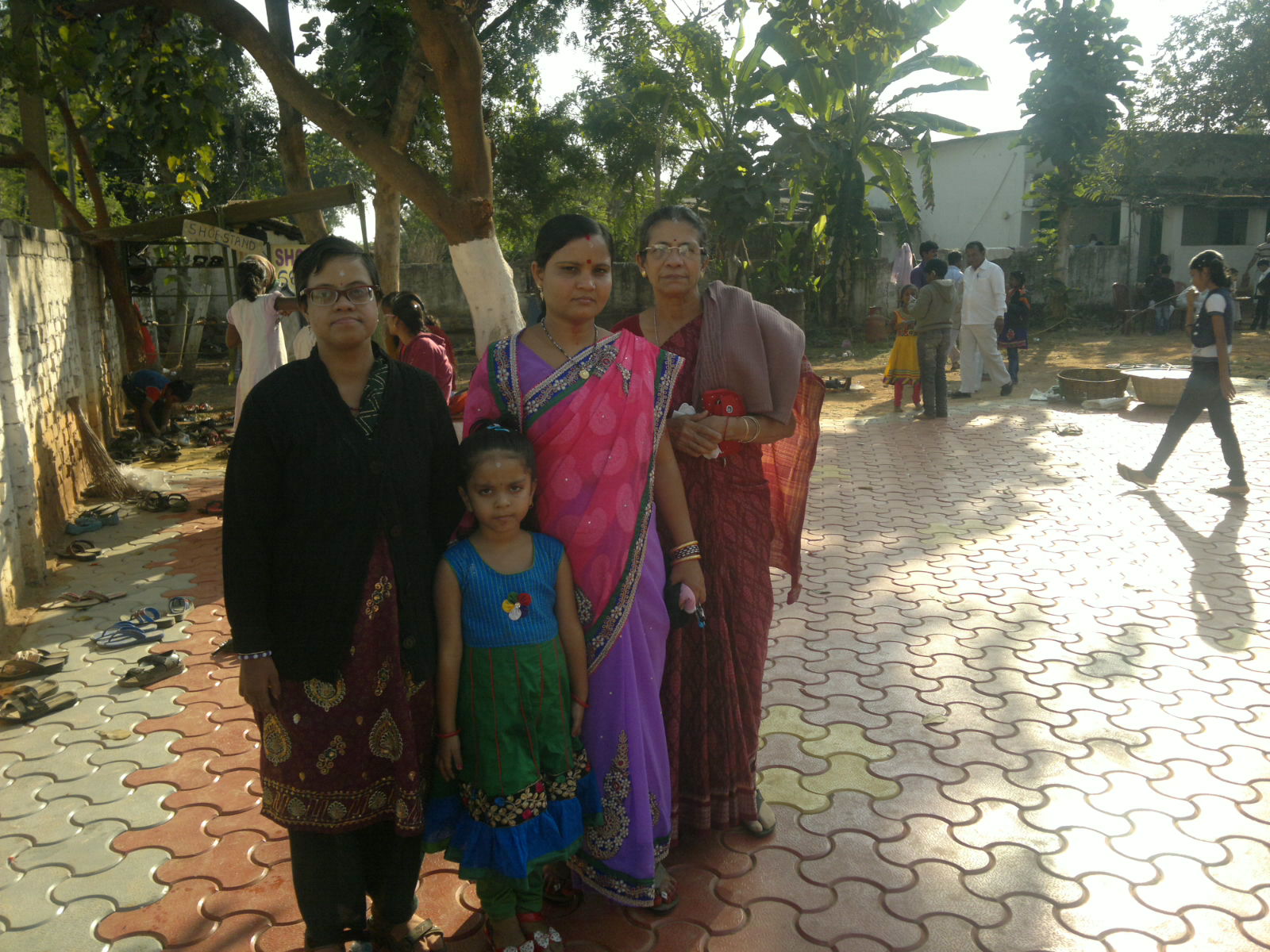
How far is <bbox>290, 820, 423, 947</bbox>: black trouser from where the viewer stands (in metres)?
2.19

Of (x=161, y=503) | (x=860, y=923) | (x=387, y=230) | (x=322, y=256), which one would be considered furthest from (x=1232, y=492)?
(x=161, y=503)

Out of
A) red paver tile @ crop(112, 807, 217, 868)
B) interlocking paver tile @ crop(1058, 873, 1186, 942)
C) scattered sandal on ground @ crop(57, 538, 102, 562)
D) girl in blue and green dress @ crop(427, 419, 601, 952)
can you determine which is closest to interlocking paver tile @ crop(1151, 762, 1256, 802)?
interlocking paver tile @ crop(1058, 873, 1186, 942)

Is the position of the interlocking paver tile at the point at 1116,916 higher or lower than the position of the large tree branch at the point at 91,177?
lower

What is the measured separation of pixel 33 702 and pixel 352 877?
242 cm

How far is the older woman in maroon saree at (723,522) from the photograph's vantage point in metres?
2.69

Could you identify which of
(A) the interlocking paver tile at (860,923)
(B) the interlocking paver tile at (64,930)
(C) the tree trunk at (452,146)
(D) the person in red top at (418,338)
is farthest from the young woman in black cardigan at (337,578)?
(C) the tree trunk at (452,146)

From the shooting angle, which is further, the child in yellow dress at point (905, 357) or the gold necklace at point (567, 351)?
the child in yellow dress at point (905, 357)

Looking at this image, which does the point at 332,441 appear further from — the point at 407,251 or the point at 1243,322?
the point at 407,251

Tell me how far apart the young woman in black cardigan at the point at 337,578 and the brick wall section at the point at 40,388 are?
11.3 feet

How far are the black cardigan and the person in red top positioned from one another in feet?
10.2

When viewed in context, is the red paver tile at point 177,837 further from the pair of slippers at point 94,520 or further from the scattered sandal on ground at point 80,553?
the pair of slippers at point 94,520

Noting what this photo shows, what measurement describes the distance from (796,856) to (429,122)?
9.17 m

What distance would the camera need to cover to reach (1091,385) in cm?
1116

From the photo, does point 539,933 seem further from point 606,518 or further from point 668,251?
point 668,251
